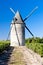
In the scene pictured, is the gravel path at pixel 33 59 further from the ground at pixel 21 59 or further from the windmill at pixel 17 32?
the windmill at pixel 17 32

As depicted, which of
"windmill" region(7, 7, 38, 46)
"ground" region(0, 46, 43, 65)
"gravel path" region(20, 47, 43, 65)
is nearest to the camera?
"gravel path" region(20, 47, 43, 65)

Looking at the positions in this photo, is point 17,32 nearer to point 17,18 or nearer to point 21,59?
point 17,18

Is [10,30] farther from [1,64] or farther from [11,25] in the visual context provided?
[1,64]

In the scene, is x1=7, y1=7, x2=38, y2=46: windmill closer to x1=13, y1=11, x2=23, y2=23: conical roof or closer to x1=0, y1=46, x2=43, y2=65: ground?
x1=13, y1=11, x2=23, y2=23: conical roof

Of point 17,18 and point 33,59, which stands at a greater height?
point 17,18

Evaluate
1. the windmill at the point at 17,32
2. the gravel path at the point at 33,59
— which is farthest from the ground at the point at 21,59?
the windmill at the point at 17,32

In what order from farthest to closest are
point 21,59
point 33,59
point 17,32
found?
point 17,32, point 21,59, point 33,59

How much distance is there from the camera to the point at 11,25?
55.0 meters

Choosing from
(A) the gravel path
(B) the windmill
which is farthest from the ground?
(B) the windmill

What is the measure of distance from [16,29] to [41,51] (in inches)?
1190

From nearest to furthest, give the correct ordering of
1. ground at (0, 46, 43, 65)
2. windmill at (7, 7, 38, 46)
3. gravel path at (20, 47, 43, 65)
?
gravel path at (20, 47, 43, 65), ground at (0, 46, 43, 65), windmill at (7, 7, 38, 46)

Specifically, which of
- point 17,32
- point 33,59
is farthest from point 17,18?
point 33,59

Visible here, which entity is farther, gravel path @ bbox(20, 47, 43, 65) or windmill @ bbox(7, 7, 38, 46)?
windmill @ bbox(7, 7, 38, 46)

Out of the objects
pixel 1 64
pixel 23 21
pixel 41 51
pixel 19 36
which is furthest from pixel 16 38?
pixel 1 64
